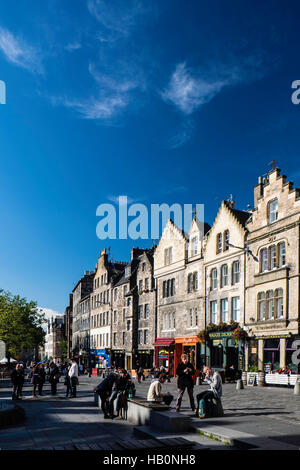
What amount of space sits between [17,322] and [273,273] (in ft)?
141

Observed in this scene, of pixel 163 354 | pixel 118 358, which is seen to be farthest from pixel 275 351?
pixel 118 358

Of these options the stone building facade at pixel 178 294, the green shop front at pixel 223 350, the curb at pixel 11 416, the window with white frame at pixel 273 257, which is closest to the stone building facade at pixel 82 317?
the stone building facade at pixel 178 294

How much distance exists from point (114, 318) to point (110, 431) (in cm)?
4996

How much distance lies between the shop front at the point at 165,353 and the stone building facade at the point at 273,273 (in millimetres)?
12829

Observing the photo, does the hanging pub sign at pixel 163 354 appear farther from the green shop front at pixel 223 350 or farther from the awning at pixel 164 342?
the green shop front at pixel 223 350

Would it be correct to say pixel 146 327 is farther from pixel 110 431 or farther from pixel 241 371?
pixel 110 431

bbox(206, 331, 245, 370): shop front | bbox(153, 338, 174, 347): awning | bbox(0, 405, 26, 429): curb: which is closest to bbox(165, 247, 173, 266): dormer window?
bbox(153, 338, 174, 347): awning

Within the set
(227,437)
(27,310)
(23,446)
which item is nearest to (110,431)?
(23,446)

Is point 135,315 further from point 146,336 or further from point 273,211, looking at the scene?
point 273,211

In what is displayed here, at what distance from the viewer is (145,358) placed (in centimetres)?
5347

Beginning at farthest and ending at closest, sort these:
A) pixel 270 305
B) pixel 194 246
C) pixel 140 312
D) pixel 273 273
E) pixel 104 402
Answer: pixel 140 312 → pixel 194 246 → pixel 270 305 → pixel 273 273 → pixel 104 402

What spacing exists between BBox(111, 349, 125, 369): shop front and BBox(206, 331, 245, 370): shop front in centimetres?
2006

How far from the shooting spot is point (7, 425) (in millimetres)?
14023
